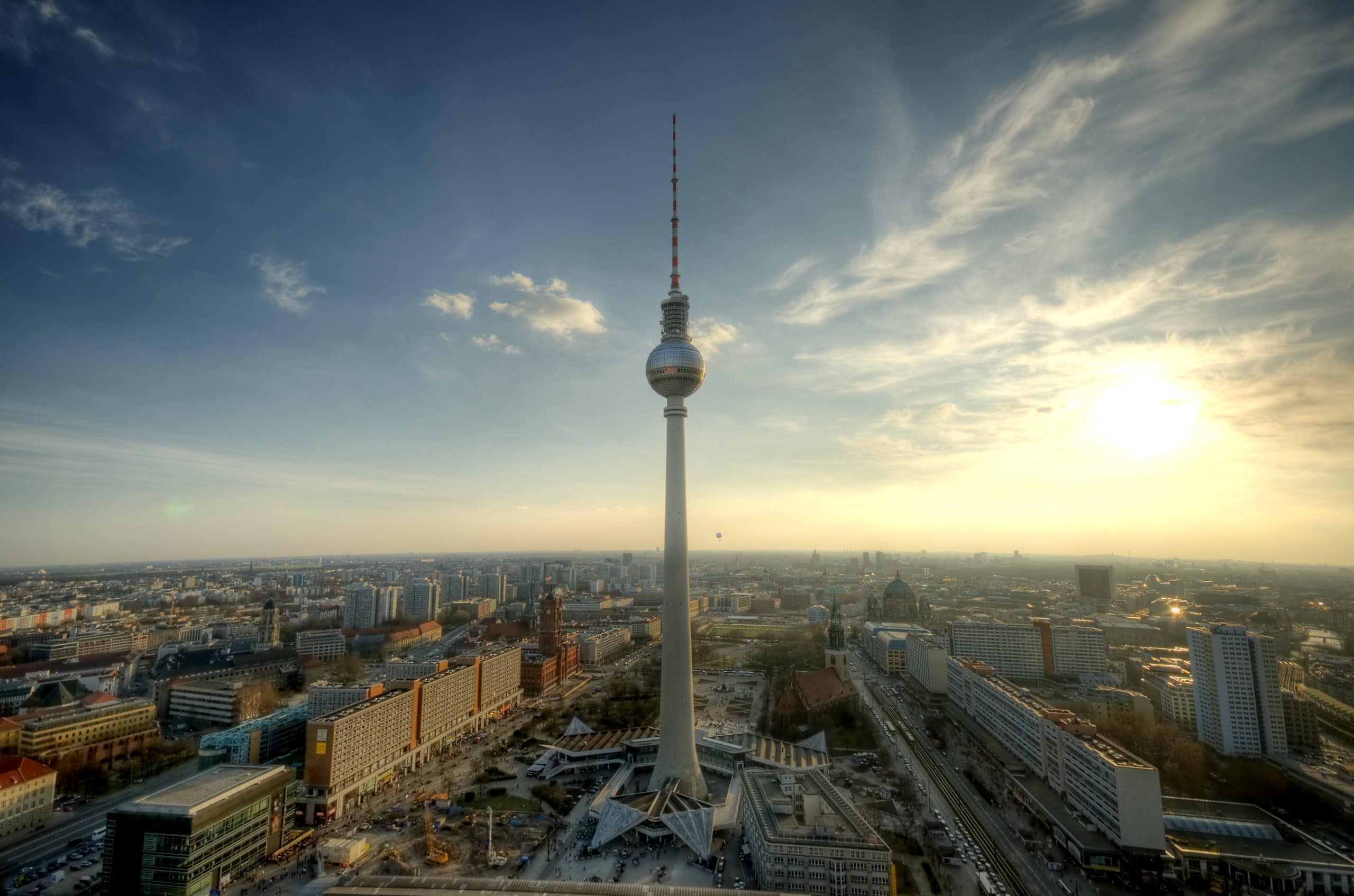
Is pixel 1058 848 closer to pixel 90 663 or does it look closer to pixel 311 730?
pixel 311 730

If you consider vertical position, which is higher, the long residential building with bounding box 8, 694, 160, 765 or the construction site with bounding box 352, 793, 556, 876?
the long residential building with bounding box 8, 694, 160, 765

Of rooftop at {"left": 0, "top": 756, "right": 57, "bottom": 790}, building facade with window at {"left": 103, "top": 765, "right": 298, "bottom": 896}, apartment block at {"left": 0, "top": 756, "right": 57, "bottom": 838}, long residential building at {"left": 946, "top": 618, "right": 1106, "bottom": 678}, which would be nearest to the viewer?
building facade with window at {"left": 103, "top": 765, "right": 298, "bottom": 896}

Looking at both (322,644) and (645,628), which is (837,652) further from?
(322,644)

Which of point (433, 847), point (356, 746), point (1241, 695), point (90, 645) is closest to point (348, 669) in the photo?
point (90, 645)

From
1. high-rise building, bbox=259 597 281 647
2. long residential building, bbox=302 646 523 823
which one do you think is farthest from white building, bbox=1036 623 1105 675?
high-rise building, bbox=259 597 281 647

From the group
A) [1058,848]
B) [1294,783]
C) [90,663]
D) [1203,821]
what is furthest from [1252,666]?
[90,663]

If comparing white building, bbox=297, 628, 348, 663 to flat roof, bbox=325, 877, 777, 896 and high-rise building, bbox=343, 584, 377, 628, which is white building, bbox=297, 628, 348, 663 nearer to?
high-rise building, bbox=343, 584, 377, 628
